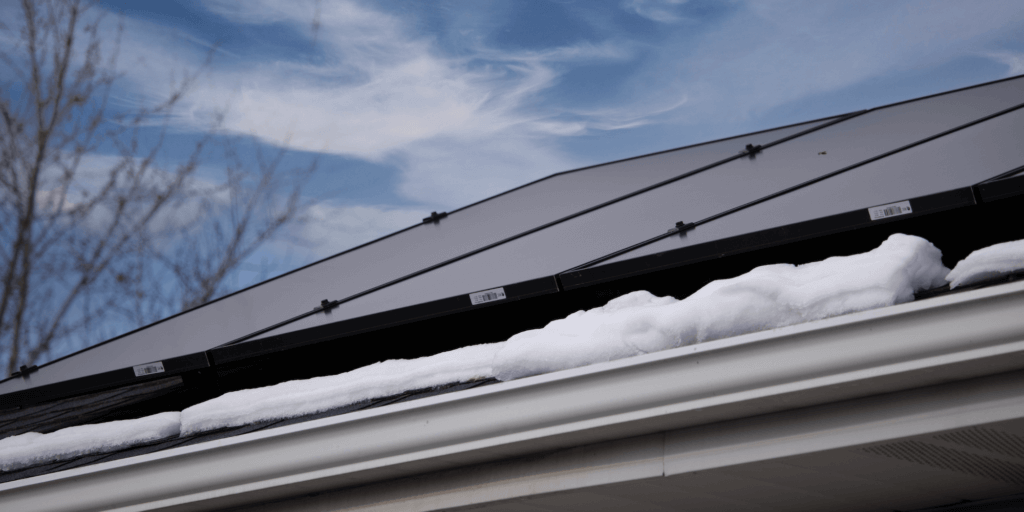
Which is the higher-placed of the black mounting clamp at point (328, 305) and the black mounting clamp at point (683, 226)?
the black mounting clamp at point (328, 305)

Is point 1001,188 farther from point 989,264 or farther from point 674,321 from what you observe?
point 674,321

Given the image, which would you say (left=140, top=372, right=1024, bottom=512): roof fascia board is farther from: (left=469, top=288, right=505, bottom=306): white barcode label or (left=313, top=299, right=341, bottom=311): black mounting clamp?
(left=313, top=299, right=341, bottom=311): black mounting clamp

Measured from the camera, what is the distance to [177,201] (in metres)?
14.1

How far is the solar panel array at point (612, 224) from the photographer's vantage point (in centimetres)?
306

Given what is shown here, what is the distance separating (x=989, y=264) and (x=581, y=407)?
103 centimetres

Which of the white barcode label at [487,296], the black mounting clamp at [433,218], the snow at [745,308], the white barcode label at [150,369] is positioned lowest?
the snow at [745,308]

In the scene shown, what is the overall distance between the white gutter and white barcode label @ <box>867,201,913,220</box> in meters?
1.43

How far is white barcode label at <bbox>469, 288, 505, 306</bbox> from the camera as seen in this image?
123 inches

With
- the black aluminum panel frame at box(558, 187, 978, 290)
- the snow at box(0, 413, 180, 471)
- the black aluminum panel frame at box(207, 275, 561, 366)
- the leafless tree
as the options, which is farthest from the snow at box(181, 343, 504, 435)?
the leafless tree

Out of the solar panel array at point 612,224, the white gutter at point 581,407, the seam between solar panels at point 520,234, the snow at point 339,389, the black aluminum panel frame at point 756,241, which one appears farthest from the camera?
the seam between solar panels at point 520,234

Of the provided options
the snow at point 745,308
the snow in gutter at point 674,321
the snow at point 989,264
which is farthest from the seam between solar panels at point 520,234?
the snow at point 989,264

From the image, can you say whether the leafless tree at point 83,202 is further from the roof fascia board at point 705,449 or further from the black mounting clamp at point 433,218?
the roof fascia board at point 705,449

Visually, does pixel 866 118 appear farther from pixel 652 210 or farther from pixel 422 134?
pixel 422 134

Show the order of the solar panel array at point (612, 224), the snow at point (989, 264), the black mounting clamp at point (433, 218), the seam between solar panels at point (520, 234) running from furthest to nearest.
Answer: the black mounting clamp at point (433, 218) < the seam between solar panels at point (520, 234) < the solar panel array at point (612, 224) < the snow at point (989, 264)
